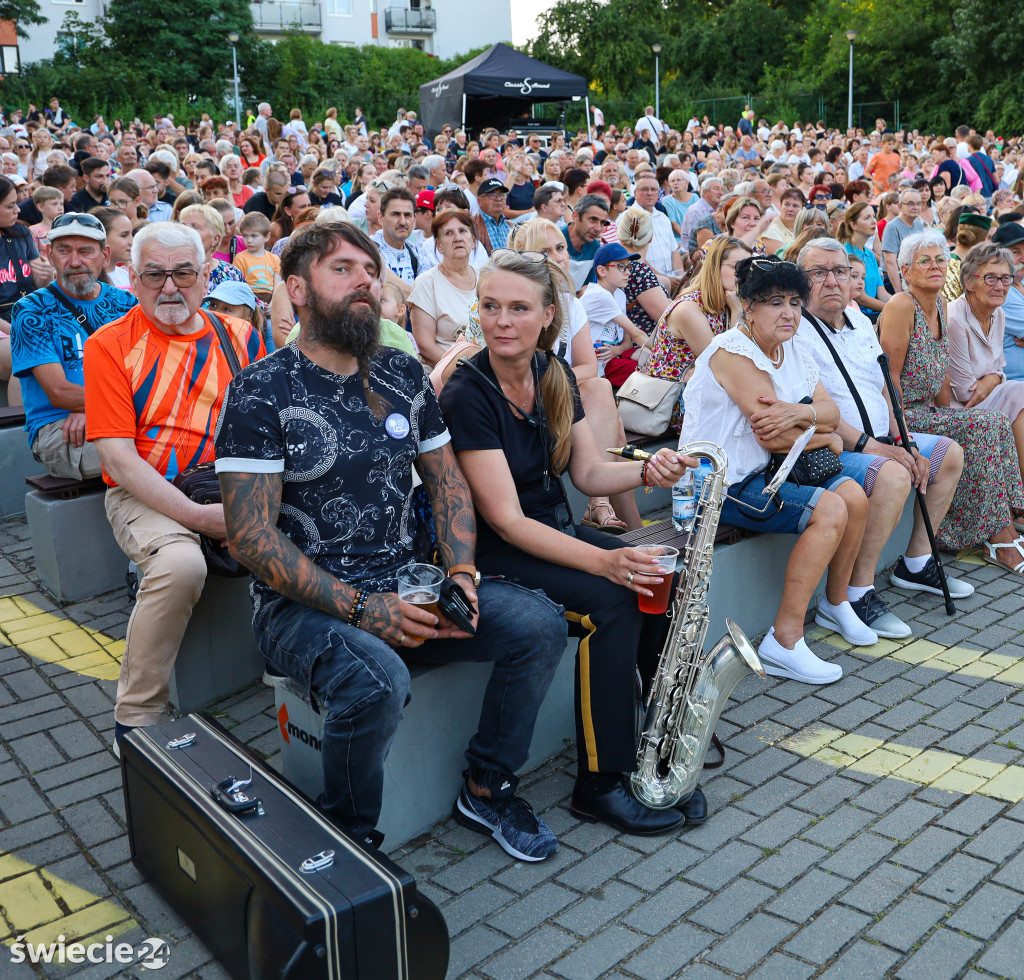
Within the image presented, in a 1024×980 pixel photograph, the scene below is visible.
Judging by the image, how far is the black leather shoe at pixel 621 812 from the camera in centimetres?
308

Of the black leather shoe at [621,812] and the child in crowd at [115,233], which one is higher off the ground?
the child in crowd at [115,233]

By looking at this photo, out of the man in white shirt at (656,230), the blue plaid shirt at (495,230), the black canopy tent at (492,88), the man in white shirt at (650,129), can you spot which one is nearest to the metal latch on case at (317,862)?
the blue plaid shirt at (495,230)

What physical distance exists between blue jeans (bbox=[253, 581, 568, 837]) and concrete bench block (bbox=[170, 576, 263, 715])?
92 cm

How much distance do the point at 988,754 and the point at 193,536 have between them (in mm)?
2913

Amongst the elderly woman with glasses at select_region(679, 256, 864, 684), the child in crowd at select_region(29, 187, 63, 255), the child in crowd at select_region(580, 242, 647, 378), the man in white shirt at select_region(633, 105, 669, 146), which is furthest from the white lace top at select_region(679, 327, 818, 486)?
the man in white shirt at select_region(633, 105, 669, 146)

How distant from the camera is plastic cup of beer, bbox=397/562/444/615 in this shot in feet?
9.12

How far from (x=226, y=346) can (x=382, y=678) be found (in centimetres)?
186

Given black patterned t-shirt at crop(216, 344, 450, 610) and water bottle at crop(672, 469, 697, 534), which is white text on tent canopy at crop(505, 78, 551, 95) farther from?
black patterned t-shirt at crop(216, 344, 450, 610)

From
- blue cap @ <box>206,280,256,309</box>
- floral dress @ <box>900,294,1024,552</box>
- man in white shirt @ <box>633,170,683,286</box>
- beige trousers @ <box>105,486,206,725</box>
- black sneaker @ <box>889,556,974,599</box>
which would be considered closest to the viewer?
beige trousers @ <box>105,486,206,725</box>

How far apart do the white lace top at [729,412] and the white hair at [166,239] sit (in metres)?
2.08

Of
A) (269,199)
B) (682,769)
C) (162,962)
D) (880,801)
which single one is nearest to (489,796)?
(682,769)

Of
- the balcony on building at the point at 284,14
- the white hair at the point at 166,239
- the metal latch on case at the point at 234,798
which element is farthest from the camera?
the balcony on building at the point at 284,14

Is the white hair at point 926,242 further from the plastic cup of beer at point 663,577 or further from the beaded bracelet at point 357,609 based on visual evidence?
the beaded bracelet at point 357,609

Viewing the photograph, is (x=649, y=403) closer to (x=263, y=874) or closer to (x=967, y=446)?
(x=967, y=446)
